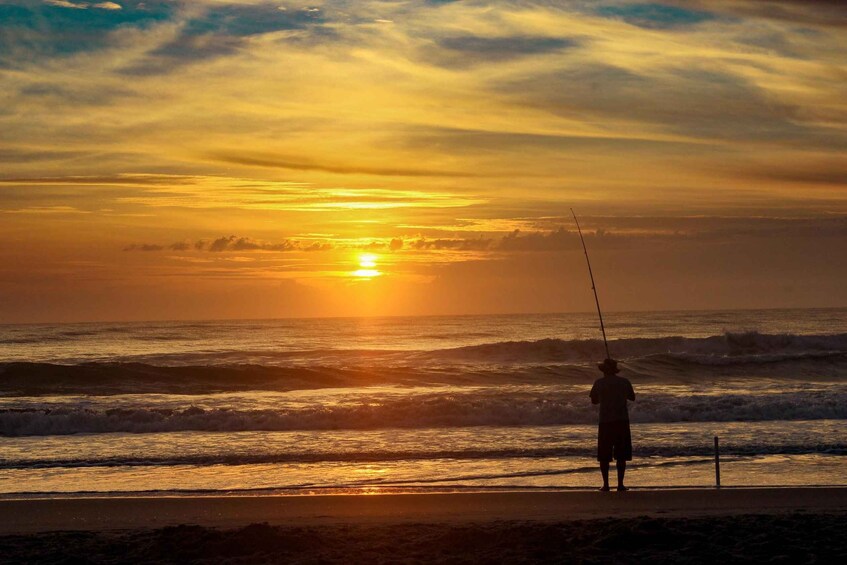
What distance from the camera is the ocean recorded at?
1209cm

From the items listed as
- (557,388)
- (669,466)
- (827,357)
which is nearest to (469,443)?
(669,466)

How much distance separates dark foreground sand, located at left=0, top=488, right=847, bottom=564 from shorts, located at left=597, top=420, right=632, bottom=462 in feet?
1.77

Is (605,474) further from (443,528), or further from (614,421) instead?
(443,528)

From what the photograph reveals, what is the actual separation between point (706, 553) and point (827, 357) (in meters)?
32.4

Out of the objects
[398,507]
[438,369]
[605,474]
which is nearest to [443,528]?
[398,507]

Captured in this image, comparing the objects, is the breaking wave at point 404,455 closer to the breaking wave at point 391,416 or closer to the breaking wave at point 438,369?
the breaking wave at point 391,416

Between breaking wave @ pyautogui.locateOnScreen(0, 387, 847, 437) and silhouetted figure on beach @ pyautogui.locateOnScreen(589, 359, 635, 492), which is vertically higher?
silhouetted figure on beach @ pyautogui.locateOnScreen(589, 359, 635, 492)

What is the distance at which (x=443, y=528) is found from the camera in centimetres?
834

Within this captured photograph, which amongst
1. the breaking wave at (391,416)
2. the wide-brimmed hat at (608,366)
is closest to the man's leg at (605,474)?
the wide-brimmed hat at (608,366)

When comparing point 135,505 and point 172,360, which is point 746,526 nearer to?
point 135,505

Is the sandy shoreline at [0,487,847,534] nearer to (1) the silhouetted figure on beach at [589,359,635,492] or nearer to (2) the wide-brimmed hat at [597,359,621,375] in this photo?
(1) the silhouetted figure on beach at [589,359,635,492]

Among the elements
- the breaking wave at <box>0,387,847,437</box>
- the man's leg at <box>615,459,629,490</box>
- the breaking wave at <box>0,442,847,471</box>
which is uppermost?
the man's leg at <box>615,459,629,490</box>

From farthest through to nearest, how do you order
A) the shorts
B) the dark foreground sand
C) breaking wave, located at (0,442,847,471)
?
breaking wave, located at (0,442,847,471)
the shorts
the dark foreground sand

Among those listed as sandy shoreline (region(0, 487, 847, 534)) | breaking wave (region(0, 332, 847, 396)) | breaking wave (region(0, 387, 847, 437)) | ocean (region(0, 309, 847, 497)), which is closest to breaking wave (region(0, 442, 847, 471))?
ocean (region(0, 309, 847, 497))
